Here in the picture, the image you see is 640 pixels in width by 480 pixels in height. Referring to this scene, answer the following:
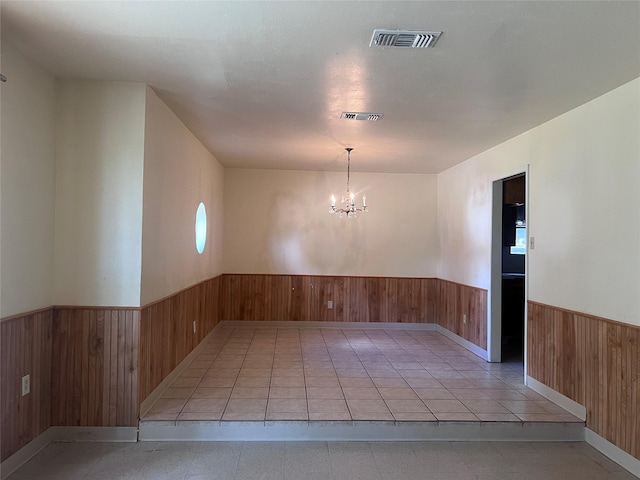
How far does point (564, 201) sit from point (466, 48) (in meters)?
1.79

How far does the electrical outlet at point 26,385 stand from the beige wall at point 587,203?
3975mm

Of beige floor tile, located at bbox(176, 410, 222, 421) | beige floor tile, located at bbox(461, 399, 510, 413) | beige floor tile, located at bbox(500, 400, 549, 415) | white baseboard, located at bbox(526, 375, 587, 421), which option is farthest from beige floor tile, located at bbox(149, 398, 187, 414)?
white baseboard, located at bbox(526, 375, 587, 421)

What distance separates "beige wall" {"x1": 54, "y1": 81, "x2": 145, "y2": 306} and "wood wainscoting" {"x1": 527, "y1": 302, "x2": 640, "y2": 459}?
3385 mm

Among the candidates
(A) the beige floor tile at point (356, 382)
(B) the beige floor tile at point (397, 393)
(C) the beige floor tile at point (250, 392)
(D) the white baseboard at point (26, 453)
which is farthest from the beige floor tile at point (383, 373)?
(D) the white baseboard at point (26, 453)

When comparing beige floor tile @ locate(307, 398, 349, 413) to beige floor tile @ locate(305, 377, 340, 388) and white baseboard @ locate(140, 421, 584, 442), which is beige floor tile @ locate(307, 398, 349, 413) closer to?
white baseboard @ locate(140, 421, 584, 442)

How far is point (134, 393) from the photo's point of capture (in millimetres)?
2807

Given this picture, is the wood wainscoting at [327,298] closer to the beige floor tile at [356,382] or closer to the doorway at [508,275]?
the doorway at [508,275]

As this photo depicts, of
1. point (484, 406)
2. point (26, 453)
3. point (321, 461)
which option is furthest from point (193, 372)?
point (484, 406)

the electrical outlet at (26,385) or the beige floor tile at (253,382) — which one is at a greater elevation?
the electrical outlet at (26,385)

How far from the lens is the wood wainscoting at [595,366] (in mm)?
2557

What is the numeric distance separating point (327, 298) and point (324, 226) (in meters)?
1.17

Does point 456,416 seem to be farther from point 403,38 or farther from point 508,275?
point 508,275

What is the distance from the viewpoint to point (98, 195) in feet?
9.20

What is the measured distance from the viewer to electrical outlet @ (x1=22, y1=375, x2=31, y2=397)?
8.09 ft
